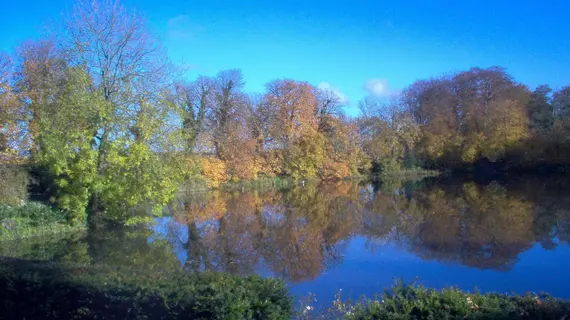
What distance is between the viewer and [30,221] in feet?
52.5

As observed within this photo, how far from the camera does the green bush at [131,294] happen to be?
15.1 feet

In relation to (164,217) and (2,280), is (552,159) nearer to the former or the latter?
(164,217)

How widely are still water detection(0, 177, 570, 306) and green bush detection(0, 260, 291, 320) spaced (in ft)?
11.2

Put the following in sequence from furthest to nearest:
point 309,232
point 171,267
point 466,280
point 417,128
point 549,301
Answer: point 417,128 → point 309,232 → point 171,267 → point 466,280 → point 549,301

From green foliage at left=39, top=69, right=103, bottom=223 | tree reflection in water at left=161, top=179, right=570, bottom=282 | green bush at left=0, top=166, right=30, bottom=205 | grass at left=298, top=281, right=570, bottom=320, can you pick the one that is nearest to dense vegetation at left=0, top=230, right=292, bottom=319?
grass at left=298, top=281, right=570, bottom=320

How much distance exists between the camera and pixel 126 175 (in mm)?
16625

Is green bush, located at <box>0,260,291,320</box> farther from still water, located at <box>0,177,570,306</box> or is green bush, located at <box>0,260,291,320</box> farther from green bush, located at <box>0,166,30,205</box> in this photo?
green bush, located at <box>0,166,30,205</box>

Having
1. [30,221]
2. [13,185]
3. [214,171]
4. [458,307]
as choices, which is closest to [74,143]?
[13,185]

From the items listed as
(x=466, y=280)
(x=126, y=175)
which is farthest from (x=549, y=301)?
(x=126, y=175)

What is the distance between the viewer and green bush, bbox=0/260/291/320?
15.1 feet

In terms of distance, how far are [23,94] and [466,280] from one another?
24.8 metres

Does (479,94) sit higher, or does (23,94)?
(479,94)

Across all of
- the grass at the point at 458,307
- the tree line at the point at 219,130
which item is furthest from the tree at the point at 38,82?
the grass at the point at 458,307

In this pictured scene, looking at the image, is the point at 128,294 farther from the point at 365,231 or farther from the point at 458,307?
the point at 365,231
